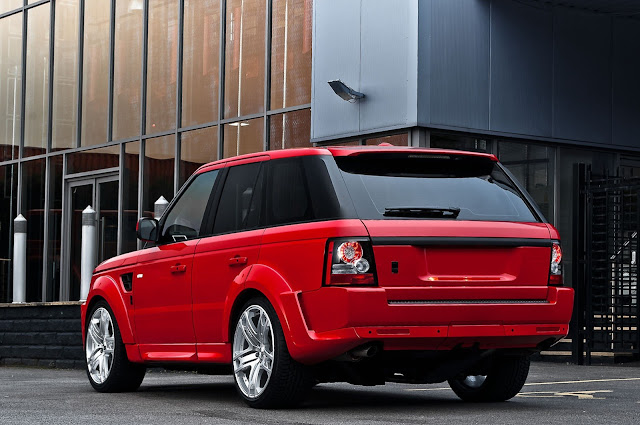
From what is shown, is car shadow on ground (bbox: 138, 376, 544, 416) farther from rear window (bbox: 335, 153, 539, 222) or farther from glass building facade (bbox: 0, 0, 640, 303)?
glass building facade (bbox: 0, 0, 640, 303)

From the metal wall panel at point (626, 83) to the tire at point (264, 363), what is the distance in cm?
1226

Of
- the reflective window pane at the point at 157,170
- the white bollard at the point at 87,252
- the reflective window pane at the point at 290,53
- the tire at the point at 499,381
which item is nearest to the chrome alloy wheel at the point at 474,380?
the tire at the point at 499,381

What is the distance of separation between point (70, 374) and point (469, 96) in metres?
6.67

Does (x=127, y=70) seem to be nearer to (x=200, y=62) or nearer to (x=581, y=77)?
(x=200, y=62)

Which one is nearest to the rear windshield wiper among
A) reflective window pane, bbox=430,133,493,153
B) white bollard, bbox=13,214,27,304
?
reflective window pane, bbox=430,133,493,153

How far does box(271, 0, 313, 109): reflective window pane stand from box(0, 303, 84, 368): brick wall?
4.98 metres

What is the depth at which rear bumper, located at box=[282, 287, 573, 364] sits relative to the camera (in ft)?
24.2

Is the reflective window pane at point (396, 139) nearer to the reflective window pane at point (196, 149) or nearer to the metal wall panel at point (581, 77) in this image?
the metal wall panel at point (581, 77)

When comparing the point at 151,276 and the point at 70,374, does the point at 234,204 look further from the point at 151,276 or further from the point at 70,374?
the point at 70,374

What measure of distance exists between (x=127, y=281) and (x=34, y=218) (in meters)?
15.3

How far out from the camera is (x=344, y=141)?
18.1 m

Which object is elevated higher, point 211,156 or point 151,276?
point 211,156

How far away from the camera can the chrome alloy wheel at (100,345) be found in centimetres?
1008

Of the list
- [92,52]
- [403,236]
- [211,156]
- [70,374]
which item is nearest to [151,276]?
[403,236]
